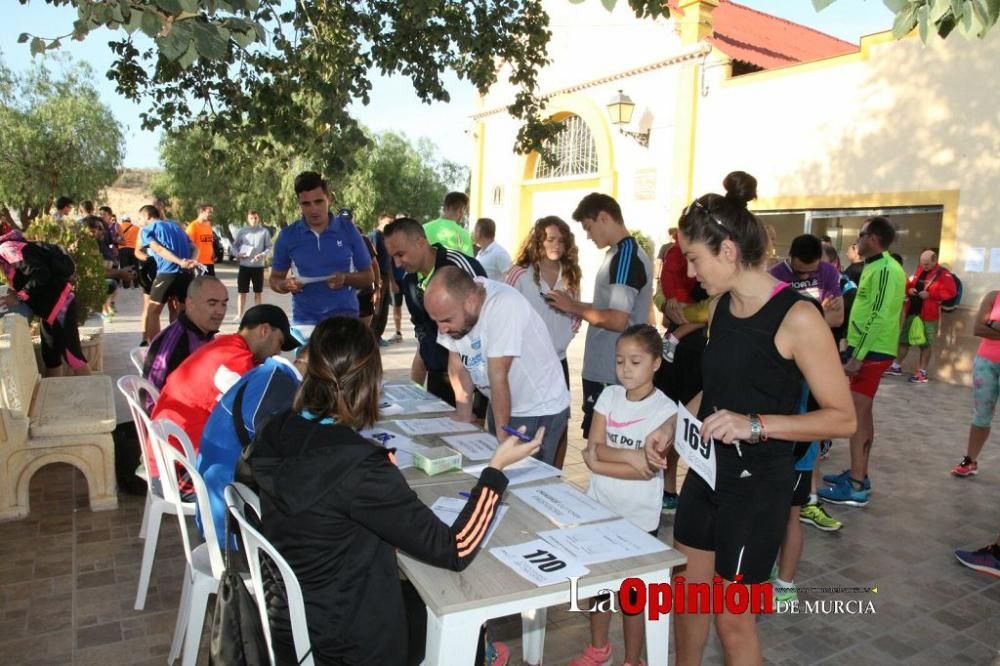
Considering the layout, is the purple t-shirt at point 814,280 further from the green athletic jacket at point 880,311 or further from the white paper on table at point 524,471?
the white paper on table at point 524,471

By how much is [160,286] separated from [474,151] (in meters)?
12.7

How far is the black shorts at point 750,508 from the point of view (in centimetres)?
211

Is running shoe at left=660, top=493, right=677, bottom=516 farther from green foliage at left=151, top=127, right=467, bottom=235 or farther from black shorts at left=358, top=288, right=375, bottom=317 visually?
green foliage at left=151, top=127, right=467, bottom=235

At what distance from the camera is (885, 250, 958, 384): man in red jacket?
953cm

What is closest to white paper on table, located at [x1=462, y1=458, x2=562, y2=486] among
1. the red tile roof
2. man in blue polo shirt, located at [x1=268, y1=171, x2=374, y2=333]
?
man in blue polo shirt, located at [x1=268, y1=171, x2=374, y2=333]

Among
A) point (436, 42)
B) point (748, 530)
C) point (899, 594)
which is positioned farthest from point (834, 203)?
point (748, 530)

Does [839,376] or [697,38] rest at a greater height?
[697,38]

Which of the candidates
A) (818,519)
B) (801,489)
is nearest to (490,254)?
(818,519)

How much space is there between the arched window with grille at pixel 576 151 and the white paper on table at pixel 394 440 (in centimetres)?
1344

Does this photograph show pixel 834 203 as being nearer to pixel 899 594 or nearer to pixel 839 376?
pixel 899 594

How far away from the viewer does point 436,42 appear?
5516 millimetres

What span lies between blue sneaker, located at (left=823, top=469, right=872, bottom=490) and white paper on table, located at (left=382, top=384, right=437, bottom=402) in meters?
2.94

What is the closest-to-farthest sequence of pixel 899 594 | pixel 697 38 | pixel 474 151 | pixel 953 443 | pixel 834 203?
pixel 899 594 → pixel 953 443 → pixel 834 203 → pixel 697 38 → pixel 474 151

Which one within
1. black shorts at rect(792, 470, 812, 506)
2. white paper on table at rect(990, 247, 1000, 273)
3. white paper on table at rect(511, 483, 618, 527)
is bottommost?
black shorts at rect(792, 470, 812, 506)
